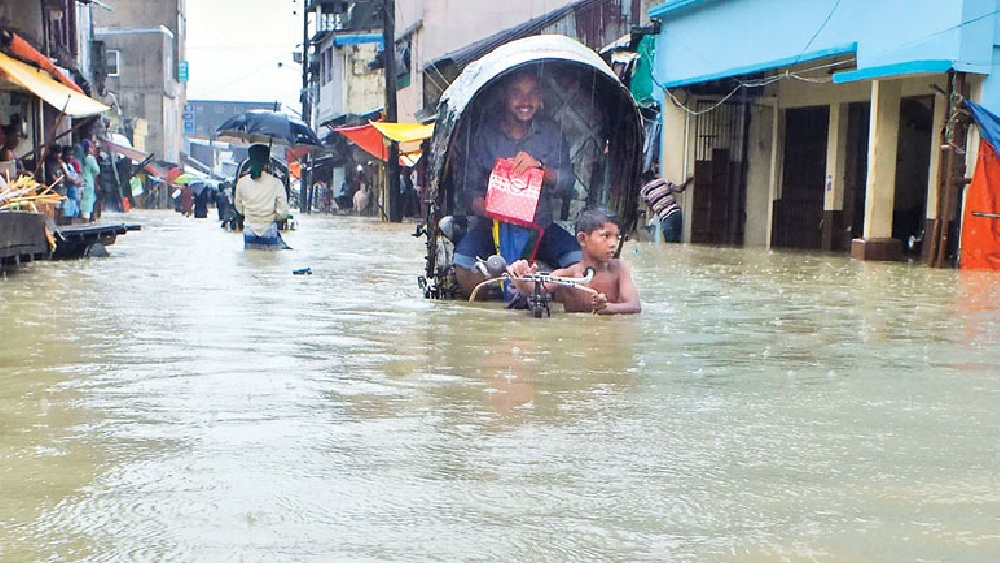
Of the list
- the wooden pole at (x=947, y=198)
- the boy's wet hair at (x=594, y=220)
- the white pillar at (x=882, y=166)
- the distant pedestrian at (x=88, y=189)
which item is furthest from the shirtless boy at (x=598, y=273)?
the distant pedestrian at (x=88, y=189)

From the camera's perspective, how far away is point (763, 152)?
2386 cm

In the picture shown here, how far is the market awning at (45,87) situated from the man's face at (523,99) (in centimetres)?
826

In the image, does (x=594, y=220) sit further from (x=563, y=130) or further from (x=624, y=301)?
(x=563, y=130)

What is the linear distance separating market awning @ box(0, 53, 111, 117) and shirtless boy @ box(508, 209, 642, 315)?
951cm

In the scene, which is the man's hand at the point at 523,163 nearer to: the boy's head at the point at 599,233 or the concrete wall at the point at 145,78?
the boy's head at the point at 599,233

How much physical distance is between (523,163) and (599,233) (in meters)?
1.42

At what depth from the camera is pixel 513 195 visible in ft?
30.4

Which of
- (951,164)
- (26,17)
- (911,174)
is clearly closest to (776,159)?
(911,174)

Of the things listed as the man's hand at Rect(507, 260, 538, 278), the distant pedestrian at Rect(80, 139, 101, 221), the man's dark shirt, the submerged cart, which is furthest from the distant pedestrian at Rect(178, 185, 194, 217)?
the man's hand at Rect(507, 260, 538, 278)

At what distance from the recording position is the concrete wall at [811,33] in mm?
15391

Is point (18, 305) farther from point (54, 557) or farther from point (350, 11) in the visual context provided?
point (350, 11)

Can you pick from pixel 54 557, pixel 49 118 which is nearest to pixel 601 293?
pixel 54 557

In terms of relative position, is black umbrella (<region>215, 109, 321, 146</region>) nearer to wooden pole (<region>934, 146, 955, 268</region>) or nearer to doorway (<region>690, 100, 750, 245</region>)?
doorway (<region>690, 100, 750, 245</region>)

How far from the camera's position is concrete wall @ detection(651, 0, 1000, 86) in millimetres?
15391
